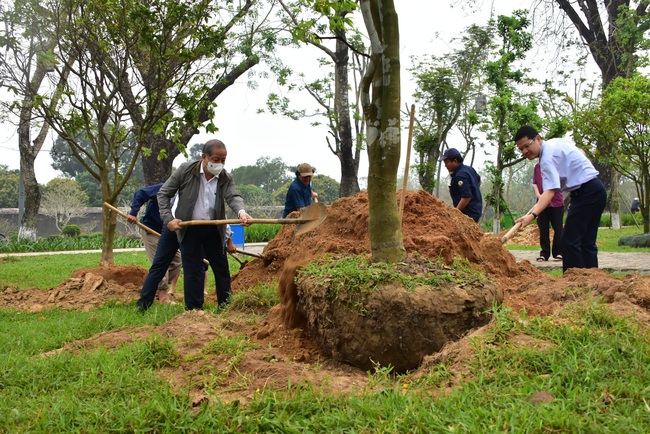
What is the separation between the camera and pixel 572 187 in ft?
18.9

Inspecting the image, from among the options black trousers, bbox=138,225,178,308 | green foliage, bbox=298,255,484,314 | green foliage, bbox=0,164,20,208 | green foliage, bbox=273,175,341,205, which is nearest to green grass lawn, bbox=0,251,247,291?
black trousers, bbox=138,225,178,308

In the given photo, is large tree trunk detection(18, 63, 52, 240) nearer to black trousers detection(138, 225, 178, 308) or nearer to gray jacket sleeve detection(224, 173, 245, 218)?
black trousers detection(138, 225, 178, 308)

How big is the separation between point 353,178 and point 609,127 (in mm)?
8019

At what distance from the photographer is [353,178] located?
19.2 metres

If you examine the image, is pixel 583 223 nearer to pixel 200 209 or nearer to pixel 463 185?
pixel 463 185

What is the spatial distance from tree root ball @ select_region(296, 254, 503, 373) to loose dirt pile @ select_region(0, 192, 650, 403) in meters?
0.17

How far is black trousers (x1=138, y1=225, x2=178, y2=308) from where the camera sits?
624 cm

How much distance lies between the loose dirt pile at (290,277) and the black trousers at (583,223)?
21.2 inches

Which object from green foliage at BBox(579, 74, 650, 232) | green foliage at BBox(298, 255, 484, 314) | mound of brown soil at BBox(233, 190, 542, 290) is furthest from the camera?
green foliage at BBox(579, 74, 650, 232)

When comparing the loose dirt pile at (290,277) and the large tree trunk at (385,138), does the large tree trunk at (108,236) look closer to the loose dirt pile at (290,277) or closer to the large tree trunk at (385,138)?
the loose dirt pile at (290,277)

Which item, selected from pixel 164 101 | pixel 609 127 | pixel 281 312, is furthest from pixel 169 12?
pixel 609 127

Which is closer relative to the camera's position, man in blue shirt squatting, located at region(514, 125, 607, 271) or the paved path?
man in blue shirt squatting, located at region(514, 125, 607, 271)

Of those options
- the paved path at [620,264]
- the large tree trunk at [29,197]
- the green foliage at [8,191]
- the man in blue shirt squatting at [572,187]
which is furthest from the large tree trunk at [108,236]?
the green foliage at [8,191]

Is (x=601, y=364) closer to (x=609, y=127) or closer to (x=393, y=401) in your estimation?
(x=393, y=401)
